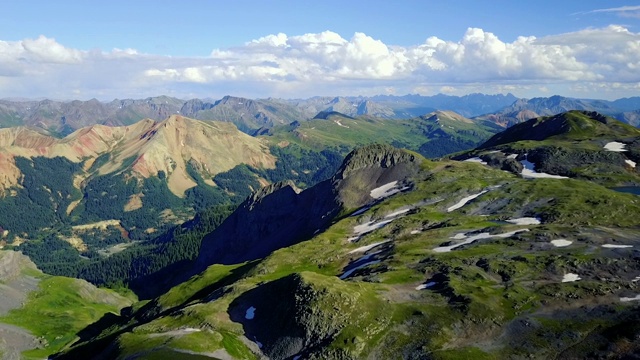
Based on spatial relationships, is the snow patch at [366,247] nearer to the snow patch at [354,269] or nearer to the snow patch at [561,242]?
the snow patch at [354,269]

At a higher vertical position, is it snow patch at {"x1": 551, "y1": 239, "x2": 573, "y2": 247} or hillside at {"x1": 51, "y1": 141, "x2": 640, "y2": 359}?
snow patch at {"x1": 551, "y1": 239, "x2": 573, "y2": 247}

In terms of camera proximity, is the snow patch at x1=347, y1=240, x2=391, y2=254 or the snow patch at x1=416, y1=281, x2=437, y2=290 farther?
the snow patch at x1=347, y1=240, x2=391, y2=254

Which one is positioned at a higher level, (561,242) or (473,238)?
(561,242)

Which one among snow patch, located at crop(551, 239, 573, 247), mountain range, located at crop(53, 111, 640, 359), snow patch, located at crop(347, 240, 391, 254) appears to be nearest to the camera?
mountain range, located at crop(53, 111, 640, 359)

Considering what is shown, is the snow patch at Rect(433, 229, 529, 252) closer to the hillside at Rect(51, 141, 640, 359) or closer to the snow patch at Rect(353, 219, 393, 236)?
the hillside at Rect(51, 141, 640, 359)

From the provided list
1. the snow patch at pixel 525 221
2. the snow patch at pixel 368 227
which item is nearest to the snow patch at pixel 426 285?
the snow patch at pixel 525 221

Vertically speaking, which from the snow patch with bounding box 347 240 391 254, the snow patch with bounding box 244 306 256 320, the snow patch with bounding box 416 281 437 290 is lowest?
the snow patch with bounding box 347 240 391 254

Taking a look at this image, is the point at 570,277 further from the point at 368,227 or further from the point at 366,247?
the point at 368,227

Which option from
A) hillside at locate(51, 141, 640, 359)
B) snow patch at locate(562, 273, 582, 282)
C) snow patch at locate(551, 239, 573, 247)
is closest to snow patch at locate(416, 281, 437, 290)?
hillside at locate(51, 141, 640, 359)


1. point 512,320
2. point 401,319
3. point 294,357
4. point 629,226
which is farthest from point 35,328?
point 629,226

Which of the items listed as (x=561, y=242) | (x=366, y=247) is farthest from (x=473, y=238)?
(x=366, y=247)
